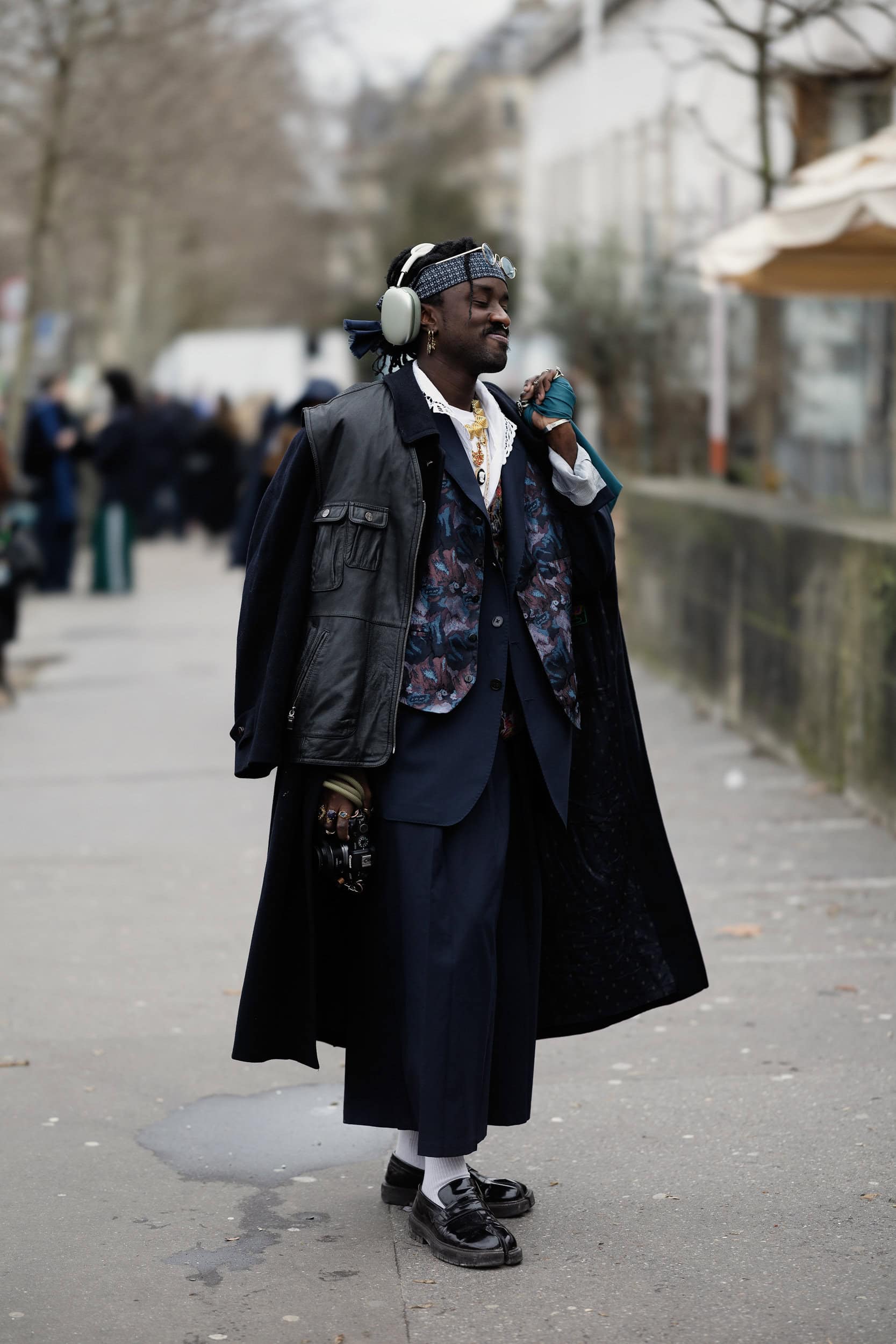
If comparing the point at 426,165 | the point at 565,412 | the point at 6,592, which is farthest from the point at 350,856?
the point at 426,165

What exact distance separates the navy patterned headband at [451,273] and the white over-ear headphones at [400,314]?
3 cm

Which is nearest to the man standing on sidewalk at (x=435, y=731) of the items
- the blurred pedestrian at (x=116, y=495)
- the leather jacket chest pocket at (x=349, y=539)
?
the leather jacket chest pocket at (x=349, y=539)

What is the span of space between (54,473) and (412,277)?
15.7 meters

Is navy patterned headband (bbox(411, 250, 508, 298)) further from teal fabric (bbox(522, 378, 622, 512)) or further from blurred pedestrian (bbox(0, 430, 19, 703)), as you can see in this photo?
blurred pedestrian (bbox(0, 430, 19, 703))

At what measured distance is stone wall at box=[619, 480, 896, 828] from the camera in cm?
808

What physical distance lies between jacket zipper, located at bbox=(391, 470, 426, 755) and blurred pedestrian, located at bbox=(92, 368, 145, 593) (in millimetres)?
15776

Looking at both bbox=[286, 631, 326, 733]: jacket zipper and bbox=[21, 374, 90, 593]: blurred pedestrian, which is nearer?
bbox=[286, 631, 326, 733]: jacket zipper

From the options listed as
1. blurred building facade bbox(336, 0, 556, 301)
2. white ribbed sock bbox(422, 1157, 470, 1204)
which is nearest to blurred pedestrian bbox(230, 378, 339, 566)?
white ribbed sock bbox(422, 1157, 470, 1204)

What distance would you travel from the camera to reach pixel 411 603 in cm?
399

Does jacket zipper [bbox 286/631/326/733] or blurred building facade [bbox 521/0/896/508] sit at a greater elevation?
blurred building facade [bbox 521/0/896/508]

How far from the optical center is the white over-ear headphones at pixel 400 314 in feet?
13.3

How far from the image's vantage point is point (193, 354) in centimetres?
3997

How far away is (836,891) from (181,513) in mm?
21775

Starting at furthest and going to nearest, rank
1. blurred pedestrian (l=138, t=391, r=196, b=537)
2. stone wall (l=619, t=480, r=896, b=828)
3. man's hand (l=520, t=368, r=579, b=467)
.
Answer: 1. blurred pedestrian (l=138, t=391, r=196, b=537)
2. stone wall (l=619, t=480, r=896, b=828)
3. man's hand (l=520, t=368, r=579, b=467)
